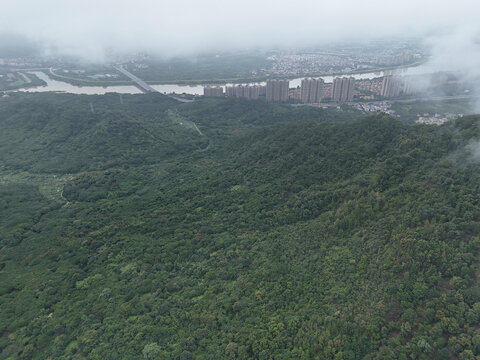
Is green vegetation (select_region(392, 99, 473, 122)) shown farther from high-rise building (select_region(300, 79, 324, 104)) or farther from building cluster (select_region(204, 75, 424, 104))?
high-rise building (select_region(300, 79, 324, 104))

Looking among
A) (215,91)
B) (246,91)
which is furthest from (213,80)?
(246,91)

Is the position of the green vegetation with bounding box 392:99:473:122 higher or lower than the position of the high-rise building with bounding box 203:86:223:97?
lower

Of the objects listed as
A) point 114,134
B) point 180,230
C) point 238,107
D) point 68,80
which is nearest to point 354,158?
point 180,230

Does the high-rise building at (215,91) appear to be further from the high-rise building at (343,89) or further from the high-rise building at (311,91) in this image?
the high-rise building at (343,89)

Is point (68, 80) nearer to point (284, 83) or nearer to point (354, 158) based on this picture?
point (284, 83)

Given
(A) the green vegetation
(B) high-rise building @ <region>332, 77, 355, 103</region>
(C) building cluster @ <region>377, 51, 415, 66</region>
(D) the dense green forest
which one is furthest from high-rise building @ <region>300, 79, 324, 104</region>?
(C) building cluster @ <region>377, 51, 415, 66</region>

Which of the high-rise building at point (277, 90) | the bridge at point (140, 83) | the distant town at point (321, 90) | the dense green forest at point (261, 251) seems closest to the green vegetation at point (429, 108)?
the distant town at point (321, 90)
